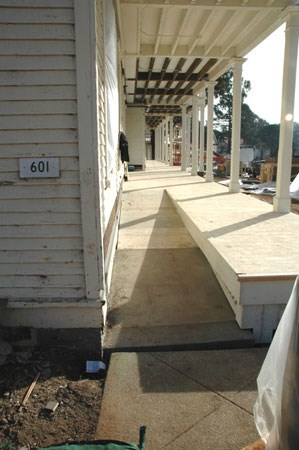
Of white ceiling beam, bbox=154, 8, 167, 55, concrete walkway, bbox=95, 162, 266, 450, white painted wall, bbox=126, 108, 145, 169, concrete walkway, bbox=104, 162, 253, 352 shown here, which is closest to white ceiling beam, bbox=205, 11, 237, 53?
white ceiling beam, bbox=154, 8, 167, 55

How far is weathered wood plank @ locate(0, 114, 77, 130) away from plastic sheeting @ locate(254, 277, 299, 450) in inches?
70.9

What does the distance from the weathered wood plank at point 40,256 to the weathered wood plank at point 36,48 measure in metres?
1.34

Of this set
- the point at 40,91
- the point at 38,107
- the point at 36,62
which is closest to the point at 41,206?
the point at 38,107

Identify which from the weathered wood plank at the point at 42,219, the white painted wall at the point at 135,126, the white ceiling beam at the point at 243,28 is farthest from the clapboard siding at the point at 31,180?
the white painted wall at the point at 135,126

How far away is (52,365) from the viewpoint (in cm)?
260

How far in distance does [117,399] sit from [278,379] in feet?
3.51

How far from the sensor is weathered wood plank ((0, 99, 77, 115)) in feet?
8.07

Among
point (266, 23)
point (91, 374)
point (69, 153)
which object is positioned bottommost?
point (91, 374)

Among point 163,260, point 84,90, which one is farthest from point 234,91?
point 84,90

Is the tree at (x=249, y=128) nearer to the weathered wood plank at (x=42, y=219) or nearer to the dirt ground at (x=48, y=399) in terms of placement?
the weathered wood plank at (x=42, y=219)

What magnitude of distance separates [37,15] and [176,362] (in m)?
2.46

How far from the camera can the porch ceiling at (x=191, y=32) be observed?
5.73m

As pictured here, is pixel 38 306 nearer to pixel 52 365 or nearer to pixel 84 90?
pixel 52 365

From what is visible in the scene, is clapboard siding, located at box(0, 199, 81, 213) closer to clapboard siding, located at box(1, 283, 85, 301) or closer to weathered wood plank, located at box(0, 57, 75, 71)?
clapboard siding, located at box(1, 283, 85, 301)
